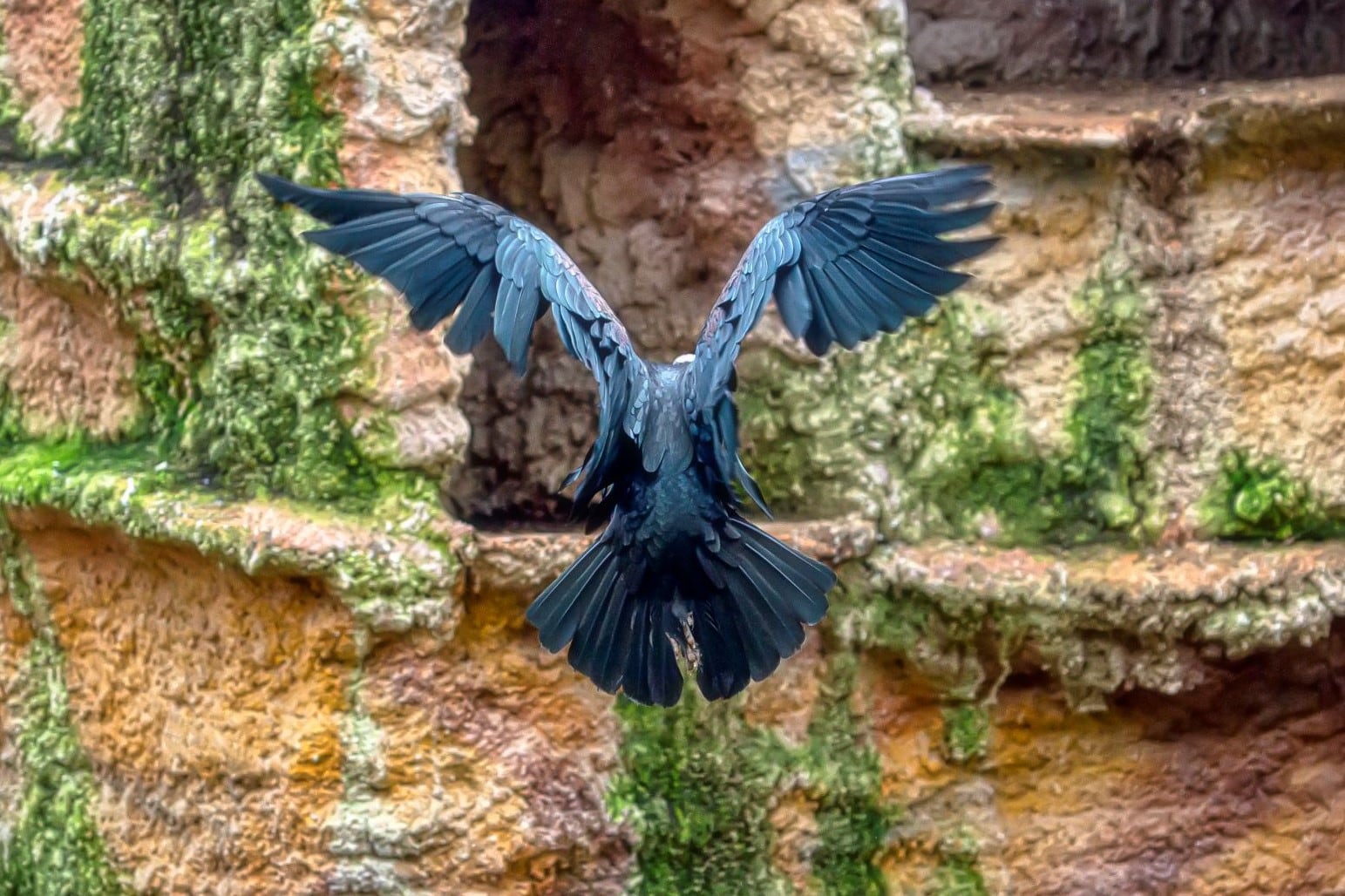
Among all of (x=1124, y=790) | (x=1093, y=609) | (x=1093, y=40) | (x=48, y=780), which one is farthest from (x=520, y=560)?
(x=1093, y=40)

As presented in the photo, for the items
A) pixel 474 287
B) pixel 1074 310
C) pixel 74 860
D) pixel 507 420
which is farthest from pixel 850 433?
pixel 74 860

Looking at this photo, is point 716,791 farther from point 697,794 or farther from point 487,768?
point 487,768

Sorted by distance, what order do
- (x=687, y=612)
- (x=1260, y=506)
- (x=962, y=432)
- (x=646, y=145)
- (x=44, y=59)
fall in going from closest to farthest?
(x=687, y=612)
(x=1260, y=506)
(x=962, y=432)
(x=44, y=59)
(x=646, y=145)

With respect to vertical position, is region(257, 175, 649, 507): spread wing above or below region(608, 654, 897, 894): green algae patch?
above

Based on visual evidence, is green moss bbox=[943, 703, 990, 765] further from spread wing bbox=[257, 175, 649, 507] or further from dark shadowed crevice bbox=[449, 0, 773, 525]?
spread wing bbox=[257, 175, 649, 507]

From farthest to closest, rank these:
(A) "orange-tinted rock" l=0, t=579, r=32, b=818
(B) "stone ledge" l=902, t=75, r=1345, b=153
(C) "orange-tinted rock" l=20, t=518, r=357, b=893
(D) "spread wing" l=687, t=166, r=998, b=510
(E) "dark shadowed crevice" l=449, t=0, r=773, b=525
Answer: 1. (E) "dark shadowed crevice" l=449, t=0, r=773, b=525
2. (A) "orange-tinted rock" l=0, t=579, r=32, b=818
3. (B) "stone ledge" l=902, t=75, r=1345, b=153
4. (C) "orange-tinted rock" l=20, t=518, r=357, b=893
5. (D) "spread wing" l=687, t=166, r=998, b=510

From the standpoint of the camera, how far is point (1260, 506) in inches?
148

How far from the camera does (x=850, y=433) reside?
3832 millimetres

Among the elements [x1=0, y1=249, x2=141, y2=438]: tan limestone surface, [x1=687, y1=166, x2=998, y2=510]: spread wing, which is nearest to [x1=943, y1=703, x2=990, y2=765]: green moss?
[x1=687, y1=166, x2=998, y2=510]: spread wing

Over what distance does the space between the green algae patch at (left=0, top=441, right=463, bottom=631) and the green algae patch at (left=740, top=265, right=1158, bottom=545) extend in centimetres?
84

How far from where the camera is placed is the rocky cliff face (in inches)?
136

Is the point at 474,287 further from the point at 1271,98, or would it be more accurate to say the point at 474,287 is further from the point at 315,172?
the point at 1271,98

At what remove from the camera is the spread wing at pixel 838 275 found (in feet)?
9.21

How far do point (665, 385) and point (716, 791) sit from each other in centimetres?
107
